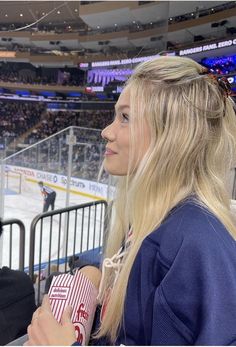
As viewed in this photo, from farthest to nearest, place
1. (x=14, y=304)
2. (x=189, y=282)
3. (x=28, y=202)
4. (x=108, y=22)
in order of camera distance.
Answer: (x=28, y=202)
(x=108, y=22)
(x=14, y=304)
(x=189, y=282)

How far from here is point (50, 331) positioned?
49 centimetres

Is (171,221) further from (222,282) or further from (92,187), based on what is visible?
(92,187)

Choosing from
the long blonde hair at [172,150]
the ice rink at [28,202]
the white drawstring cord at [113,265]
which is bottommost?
the ice rink at [28,202]

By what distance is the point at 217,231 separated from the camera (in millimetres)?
453

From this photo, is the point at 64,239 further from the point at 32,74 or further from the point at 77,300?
the point at 77,300

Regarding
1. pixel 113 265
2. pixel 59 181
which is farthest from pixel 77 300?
pixel 59 181

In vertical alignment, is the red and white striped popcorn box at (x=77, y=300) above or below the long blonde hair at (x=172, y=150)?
below

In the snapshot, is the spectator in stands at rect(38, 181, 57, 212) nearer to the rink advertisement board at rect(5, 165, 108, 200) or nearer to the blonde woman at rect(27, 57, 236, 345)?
the rink advertisement board at rect(5, 165, 108, 200)

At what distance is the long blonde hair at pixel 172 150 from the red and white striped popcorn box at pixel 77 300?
0.11ft

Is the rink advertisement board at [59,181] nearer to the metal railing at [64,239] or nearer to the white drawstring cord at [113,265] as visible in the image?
the metal railing at [64,239]

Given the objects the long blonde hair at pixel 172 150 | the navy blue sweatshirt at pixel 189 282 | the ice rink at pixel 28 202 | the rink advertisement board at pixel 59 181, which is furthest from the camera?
the ice rink at pixel 28 202

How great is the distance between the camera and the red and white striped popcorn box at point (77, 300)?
0.54m

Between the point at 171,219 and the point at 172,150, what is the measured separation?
0.11 metres

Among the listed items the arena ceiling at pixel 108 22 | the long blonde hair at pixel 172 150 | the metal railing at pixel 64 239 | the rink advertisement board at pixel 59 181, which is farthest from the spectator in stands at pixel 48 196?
the long blonde hair at pixel 172 150
